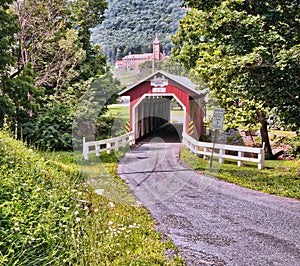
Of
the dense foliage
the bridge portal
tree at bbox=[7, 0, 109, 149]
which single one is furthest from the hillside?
tree at bbox=[7, 0, 109, 149]

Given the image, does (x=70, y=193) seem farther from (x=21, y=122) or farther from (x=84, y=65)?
(x=84, y=65)

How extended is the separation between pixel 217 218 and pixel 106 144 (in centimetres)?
648

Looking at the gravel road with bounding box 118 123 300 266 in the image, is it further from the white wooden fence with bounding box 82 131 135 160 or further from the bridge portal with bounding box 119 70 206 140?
the bridge portal with bounding box 119 70 206 140

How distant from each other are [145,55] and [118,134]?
12.5 feet

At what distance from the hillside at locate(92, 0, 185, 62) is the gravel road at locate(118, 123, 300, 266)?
3.95m

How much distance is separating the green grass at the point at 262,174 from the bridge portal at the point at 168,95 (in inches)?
98.7

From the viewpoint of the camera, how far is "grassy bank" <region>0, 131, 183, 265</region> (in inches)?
115

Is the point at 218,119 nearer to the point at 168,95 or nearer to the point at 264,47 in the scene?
the point at 264,47

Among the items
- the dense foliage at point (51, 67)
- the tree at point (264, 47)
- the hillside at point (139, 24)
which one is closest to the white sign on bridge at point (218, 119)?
the tree at point (264, 47)

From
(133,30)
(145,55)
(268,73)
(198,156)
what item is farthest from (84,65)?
(268,73)

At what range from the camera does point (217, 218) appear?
4.79 meters

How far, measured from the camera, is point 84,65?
13500 mm

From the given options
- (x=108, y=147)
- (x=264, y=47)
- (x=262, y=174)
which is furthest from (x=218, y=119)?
(x=108, y=147)

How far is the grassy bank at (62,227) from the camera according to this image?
2.91 meters
